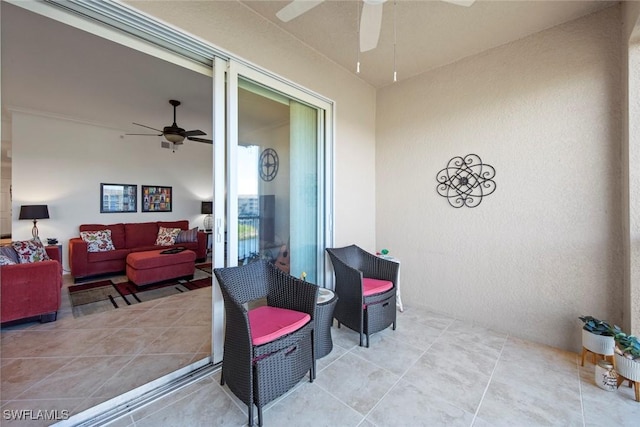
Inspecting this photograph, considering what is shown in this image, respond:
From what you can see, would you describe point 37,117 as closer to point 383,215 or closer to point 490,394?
point 383,215

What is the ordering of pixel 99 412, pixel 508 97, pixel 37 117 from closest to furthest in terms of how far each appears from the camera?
1. pixel 99 412
2. pixel 508 97
3. pixel 37 117

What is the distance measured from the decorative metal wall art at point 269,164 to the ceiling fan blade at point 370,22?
1.19m

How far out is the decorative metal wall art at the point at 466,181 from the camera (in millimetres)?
2605

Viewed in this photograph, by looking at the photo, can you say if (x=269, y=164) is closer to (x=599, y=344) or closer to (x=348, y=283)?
(x=348, y=283)

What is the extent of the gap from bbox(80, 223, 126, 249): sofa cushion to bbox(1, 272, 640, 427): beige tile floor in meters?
2.50

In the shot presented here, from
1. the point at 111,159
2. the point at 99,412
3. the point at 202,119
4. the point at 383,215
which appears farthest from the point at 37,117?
the point at 383,215

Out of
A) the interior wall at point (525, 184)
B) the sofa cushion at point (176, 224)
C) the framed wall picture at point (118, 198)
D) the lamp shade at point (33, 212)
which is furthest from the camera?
the sofa cushion at point (176, 224)

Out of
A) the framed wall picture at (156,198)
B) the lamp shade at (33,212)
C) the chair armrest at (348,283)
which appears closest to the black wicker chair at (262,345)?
the chair armrest at (348,283)

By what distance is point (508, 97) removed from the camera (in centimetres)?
247

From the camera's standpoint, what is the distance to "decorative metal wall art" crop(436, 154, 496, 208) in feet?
8.55

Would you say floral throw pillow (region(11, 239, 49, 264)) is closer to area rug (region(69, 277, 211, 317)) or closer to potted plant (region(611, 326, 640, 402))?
area rug (region(69, 277, 211, 317))

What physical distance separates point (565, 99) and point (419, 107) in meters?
1.29

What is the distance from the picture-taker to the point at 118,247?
4.81 metres

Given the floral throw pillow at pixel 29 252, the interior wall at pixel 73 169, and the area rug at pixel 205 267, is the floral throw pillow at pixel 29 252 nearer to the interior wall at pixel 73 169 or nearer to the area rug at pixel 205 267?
the interior wall at pixel 73 169
